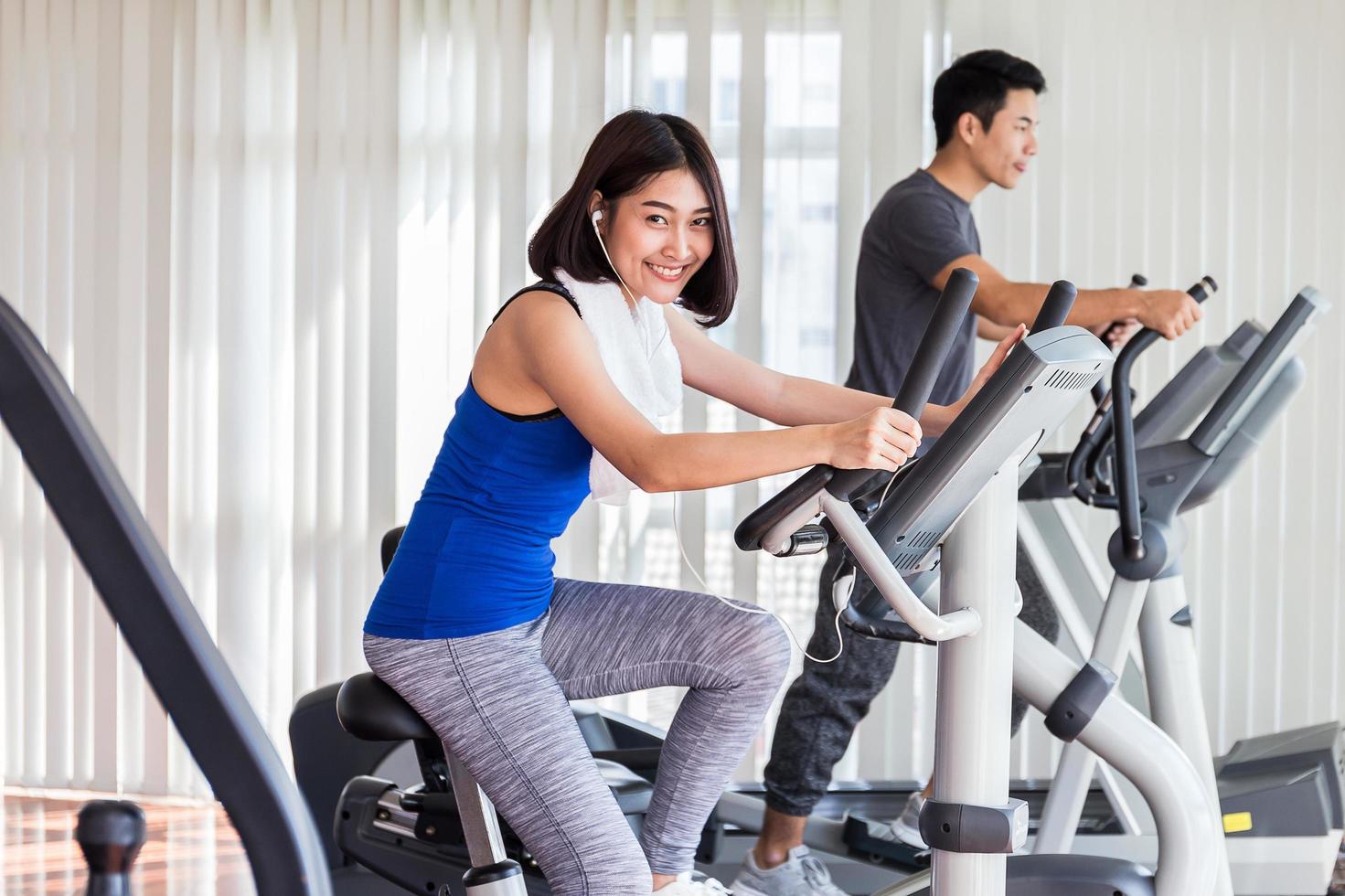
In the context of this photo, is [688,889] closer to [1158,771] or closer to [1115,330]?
[1158,771]

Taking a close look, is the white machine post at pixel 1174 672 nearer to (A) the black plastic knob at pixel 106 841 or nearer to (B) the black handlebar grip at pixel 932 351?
(B) the black handlebar grip at pixel 932 351

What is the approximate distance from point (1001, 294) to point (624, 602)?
0.99m

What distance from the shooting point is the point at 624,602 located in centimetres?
167

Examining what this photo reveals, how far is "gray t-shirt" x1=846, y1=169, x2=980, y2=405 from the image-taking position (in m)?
2.46

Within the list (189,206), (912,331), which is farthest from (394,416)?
(912,331)

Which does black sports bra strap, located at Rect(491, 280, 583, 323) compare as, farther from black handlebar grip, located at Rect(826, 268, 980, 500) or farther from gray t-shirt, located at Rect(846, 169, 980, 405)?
gray t-shirt, located at Rect(846, 169, 980, 405)

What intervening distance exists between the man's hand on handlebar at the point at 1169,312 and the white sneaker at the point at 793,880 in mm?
1201

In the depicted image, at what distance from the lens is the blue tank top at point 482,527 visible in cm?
155

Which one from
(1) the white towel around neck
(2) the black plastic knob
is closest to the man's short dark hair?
(1) the white towel around neck

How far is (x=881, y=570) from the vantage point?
50.2 inches

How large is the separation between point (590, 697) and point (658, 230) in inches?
25.0

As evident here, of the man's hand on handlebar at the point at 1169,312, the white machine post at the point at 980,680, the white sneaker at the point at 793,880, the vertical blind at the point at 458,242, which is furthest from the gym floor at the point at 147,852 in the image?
the man's hand on handlebar at the point at 1169,312

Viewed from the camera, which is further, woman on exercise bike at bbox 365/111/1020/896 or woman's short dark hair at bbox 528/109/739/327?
woman's short dark hair at bbox 528/109/739/327

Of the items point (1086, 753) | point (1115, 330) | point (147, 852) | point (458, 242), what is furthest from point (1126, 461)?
point (147, 852)
